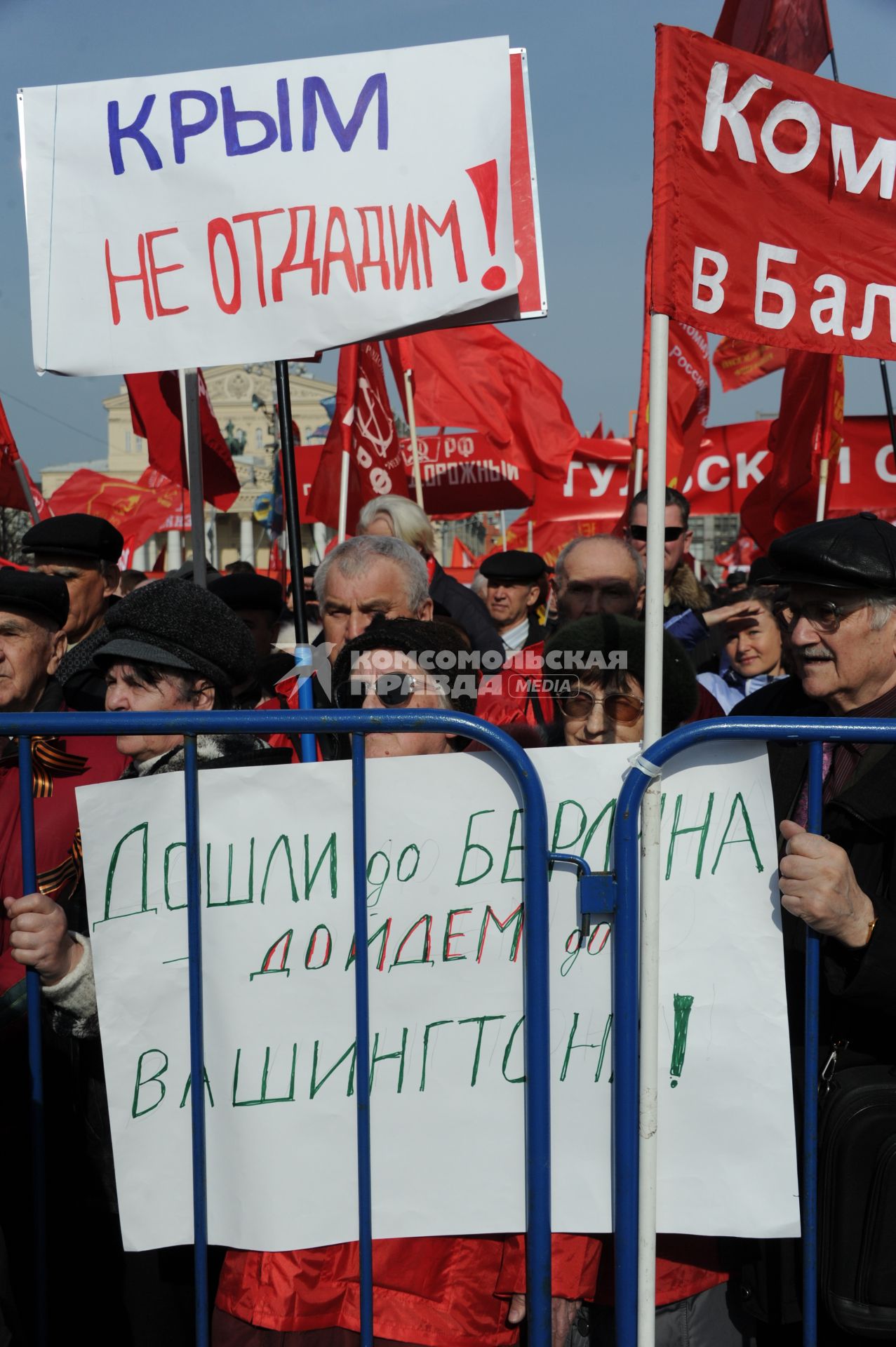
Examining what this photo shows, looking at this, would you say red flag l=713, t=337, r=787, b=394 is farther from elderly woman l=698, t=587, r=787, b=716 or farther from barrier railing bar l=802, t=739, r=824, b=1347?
barrier railing bar l=802, t=739, r=824, b=1347

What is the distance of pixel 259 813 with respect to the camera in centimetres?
221

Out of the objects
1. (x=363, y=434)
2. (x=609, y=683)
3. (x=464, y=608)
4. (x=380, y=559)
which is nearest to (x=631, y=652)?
(x=609, y=683)

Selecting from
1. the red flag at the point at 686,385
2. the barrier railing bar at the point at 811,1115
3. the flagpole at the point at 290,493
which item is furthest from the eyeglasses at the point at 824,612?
the red flag at the point at 686,385

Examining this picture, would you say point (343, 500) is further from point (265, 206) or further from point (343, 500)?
point (265, 206)

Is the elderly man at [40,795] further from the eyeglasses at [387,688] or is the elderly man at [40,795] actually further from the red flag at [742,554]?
the red flag at [742,554]

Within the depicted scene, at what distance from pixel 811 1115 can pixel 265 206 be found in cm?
245

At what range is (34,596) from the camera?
3.21 m

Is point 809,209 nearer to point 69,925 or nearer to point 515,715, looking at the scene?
point 515,715

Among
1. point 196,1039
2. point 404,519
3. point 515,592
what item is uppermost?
point 404,519

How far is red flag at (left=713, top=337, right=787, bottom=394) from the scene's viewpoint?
35.1 ft

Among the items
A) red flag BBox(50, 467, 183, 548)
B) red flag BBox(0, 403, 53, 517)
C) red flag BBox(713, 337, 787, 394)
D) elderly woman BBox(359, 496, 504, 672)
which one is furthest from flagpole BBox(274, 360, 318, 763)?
red flag BBox(50, 467, 183, 548)

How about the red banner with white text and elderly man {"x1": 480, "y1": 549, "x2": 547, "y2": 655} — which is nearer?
the red banner with white text

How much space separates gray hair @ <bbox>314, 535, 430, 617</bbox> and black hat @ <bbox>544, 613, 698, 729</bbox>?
732 mm

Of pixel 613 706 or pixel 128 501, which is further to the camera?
pixel 128 501
